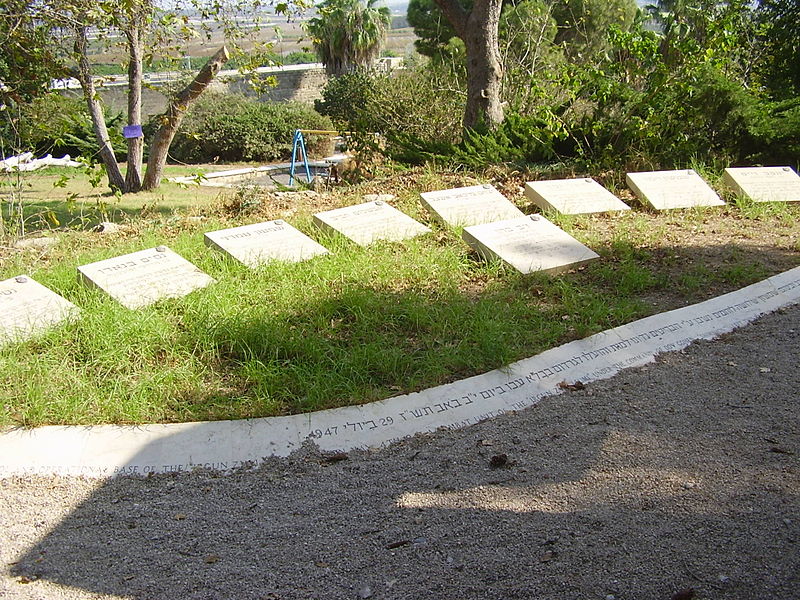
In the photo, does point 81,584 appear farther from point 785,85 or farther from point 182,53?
point 785,85

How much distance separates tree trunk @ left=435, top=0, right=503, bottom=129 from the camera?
8.74 metres

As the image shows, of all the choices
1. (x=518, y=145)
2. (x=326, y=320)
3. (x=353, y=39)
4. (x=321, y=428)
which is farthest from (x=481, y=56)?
(x=353, y=39)

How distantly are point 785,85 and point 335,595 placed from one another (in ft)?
32.0

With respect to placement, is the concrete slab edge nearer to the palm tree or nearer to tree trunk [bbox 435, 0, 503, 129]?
tree trunk [bbox 435, 0, 503, 129]

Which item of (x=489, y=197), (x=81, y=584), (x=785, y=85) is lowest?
(x=81, y=584)

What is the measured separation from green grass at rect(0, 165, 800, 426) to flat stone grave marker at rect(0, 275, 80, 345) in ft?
0.30

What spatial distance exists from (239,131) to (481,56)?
1699 centimetres

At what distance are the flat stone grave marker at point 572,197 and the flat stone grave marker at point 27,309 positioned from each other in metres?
3.86

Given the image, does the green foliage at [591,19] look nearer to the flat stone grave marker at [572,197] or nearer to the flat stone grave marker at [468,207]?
the flat stone grave marker at [572,197]

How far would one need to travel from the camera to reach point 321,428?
10.7 ft

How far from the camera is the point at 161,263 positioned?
15.4 feet

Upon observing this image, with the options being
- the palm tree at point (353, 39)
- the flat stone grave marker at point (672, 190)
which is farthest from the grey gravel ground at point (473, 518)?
the palm tree at point (353, 39)

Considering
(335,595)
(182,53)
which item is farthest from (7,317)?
(182,53)

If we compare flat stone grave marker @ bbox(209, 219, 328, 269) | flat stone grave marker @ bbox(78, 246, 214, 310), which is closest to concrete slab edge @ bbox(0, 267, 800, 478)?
flat stone grave marker @ bbox(78, 246, 214, 310)
